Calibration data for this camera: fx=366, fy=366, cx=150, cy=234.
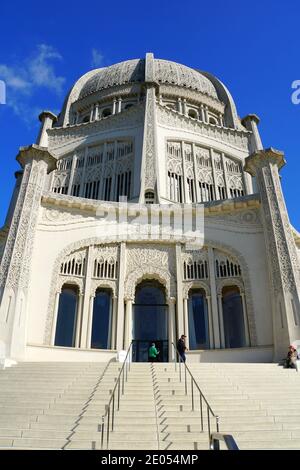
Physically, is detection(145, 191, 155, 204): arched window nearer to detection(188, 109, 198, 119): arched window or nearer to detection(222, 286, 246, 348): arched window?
detection(222, 286, 246, 348): arched window

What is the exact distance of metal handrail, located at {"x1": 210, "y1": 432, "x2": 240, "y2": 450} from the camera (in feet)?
13.0

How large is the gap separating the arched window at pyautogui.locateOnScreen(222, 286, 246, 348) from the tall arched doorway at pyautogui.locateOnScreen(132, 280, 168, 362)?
2.40 m

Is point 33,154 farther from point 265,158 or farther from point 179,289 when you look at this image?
point 265,158

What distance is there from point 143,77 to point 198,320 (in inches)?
980

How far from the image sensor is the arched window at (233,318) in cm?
1403

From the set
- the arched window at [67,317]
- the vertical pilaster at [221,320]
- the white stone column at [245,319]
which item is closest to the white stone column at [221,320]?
the vertical pilaster at [221,320]

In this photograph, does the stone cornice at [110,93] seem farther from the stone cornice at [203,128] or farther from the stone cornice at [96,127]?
the stone cornice at [203,128]

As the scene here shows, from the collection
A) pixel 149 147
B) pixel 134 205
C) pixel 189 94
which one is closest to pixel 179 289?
pixel 134 205

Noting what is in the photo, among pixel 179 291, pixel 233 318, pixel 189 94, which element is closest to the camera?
pixel 233 318

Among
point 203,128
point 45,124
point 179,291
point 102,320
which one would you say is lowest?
point 102,320

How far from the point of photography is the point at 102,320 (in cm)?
1465

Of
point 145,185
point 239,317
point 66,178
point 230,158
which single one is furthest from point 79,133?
point 239,317

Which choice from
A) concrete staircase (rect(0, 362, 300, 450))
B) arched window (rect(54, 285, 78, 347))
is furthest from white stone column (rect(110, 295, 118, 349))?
concrete staircase (rect(0, 362, 300, 450))

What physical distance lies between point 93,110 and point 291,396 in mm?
28602
